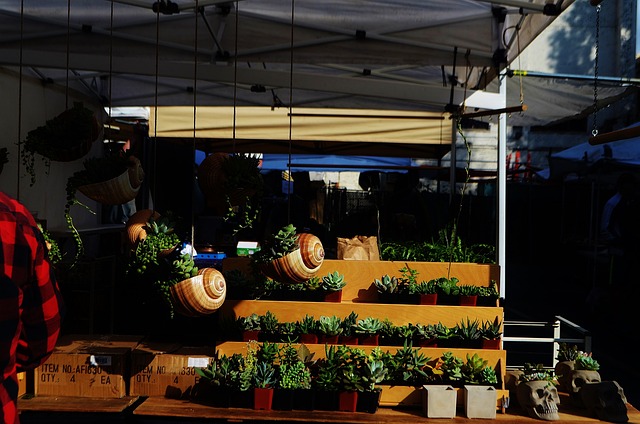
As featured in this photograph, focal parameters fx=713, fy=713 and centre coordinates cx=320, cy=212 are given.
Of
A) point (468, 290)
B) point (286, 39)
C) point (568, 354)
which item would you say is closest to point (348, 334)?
point (468, 290)

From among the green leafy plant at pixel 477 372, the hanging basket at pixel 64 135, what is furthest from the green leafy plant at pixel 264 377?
the hanging basket at pixel 64 135

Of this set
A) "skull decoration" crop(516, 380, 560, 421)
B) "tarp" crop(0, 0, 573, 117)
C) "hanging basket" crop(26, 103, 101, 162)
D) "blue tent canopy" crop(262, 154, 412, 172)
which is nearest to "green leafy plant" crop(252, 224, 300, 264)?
"hanging basket" crop(26, 103, 101, 162)

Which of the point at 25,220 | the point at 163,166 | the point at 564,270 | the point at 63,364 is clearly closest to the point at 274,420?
the point at 63,364

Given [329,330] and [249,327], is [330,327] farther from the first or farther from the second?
[249,327]

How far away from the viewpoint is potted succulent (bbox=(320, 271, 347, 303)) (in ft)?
13.3

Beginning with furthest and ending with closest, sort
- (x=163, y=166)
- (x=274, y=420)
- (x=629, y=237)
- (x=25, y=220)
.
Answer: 1. (x=629, y=237)
2. (x=163, y=166)
3. (x=274, y=420)
4. (x=25, y=220)

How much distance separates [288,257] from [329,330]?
0.59 metres

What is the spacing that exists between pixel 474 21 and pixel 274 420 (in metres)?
3.10

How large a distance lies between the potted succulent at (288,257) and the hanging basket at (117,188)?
75 centimetres

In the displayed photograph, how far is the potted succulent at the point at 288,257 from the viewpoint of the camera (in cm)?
341

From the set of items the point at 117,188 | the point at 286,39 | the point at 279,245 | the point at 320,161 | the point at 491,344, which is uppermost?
the point at 286,39

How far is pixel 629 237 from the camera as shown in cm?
833

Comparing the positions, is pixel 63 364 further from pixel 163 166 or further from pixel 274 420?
pixel 163 166

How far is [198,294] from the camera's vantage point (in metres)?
3.25
